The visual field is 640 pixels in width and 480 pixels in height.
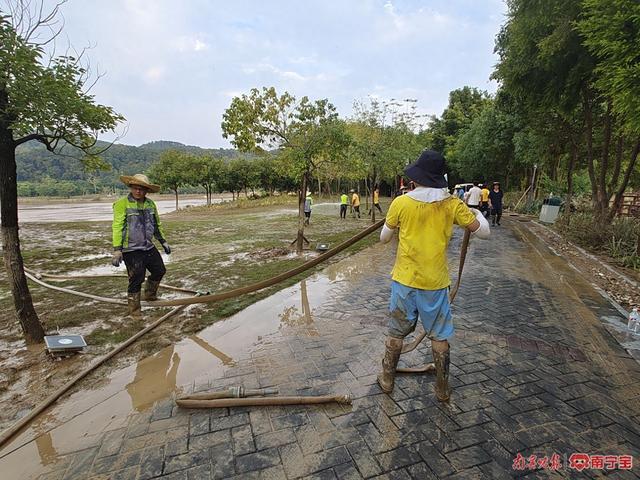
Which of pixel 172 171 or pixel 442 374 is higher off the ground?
pixel 172 171

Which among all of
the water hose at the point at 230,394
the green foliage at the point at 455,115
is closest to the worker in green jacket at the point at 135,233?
the water hose at the point at 230,394

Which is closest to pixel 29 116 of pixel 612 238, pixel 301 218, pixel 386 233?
pixel 386 233

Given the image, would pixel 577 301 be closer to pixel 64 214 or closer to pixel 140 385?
pixel 140 385

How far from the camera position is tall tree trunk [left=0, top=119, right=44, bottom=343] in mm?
3543

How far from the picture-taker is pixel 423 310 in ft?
8.86

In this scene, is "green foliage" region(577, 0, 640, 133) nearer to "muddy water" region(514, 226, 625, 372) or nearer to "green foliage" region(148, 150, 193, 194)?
"muddy water" region(514, 226, 625, 372)

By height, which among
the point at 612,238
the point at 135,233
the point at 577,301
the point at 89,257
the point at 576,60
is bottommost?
the point at 89,257

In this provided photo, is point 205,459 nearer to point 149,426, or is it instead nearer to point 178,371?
point 149,426

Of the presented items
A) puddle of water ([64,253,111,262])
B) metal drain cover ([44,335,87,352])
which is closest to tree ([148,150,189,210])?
puddle of water ([64,253,111,262])

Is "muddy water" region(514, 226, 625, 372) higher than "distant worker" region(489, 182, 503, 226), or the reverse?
"distant worker" region(489, 182, 503, 226)

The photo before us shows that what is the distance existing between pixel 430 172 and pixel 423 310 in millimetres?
1107

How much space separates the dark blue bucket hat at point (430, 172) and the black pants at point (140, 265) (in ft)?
12.6

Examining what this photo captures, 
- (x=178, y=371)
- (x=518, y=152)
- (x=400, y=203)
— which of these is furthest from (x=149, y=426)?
(x=518, y=152)

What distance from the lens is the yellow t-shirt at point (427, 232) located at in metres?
2.62
